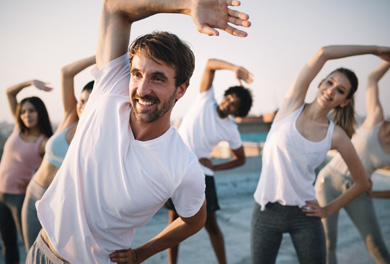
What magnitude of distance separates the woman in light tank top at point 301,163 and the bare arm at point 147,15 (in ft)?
4.26

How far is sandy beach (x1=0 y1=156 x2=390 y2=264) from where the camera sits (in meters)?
4.00

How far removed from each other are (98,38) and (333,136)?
1.89 m

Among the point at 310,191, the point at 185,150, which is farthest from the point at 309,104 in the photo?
the point at 185,150

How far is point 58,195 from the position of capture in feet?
4.66

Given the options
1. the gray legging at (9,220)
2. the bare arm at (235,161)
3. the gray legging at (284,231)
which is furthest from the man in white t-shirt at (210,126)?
the gray legging at (9,220)

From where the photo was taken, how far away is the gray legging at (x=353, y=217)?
Result: 9.64 feet

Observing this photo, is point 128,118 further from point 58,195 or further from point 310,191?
point 310,191

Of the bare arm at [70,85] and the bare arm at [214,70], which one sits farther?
the bare arm at [214,70]

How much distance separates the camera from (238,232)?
5.05 m

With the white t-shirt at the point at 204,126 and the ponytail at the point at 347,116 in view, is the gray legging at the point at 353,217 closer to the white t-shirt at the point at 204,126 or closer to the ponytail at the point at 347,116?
the ponytail at the point at 347,116

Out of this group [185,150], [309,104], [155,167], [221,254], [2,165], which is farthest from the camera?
[221,254]

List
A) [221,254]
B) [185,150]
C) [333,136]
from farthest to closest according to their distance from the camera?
[221,254]
[333,136]
[185,150]

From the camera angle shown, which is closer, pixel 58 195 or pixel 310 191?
pixel 58 195

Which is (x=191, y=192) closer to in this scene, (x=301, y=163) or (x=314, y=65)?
(x=301, y=163)
